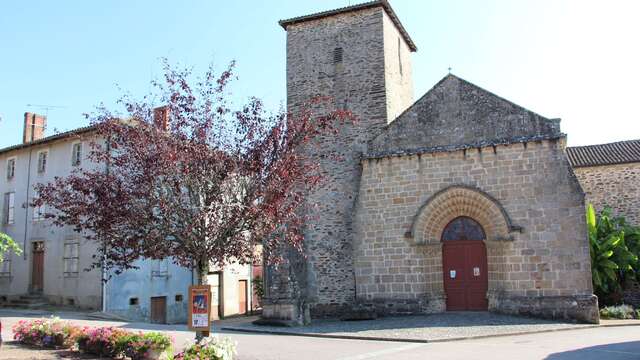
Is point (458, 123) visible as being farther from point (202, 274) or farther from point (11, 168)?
point (11, 168)

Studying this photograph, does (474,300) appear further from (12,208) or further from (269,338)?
(12,208)

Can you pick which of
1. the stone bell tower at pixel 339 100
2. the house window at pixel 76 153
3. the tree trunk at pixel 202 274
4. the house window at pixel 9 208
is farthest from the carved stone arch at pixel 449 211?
the house window at pixel 9 208

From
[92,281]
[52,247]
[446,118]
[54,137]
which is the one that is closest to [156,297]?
[92,281]

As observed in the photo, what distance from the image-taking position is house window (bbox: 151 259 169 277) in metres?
22.3

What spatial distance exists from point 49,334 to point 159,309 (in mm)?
11848

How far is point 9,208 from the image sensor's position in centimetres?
2456

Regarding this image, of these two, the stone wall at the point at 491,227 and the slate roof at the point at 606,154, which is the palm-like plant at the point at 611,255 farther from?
the slate roof at the point at 606,154

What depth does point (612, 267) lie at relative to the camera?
17.6m

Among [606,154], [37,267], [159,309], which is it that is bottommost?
[159,309]

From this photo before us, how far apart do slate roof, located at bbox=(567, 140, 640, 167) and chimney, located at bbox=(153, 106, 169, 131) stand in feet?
70.0

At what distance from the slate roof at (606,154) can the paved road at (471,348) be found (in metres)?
13.2

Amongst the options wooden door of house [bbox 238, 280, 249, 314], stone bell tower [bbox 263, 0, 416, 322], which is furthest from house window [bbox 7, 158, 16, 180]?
stone bell tower [bbox 263, 0, 416, 322]

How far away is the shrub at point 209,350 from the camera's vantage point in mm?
8438

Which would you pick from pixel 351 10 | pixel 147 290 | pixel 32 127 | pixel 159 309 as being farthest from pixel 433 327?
pixel 32 127
